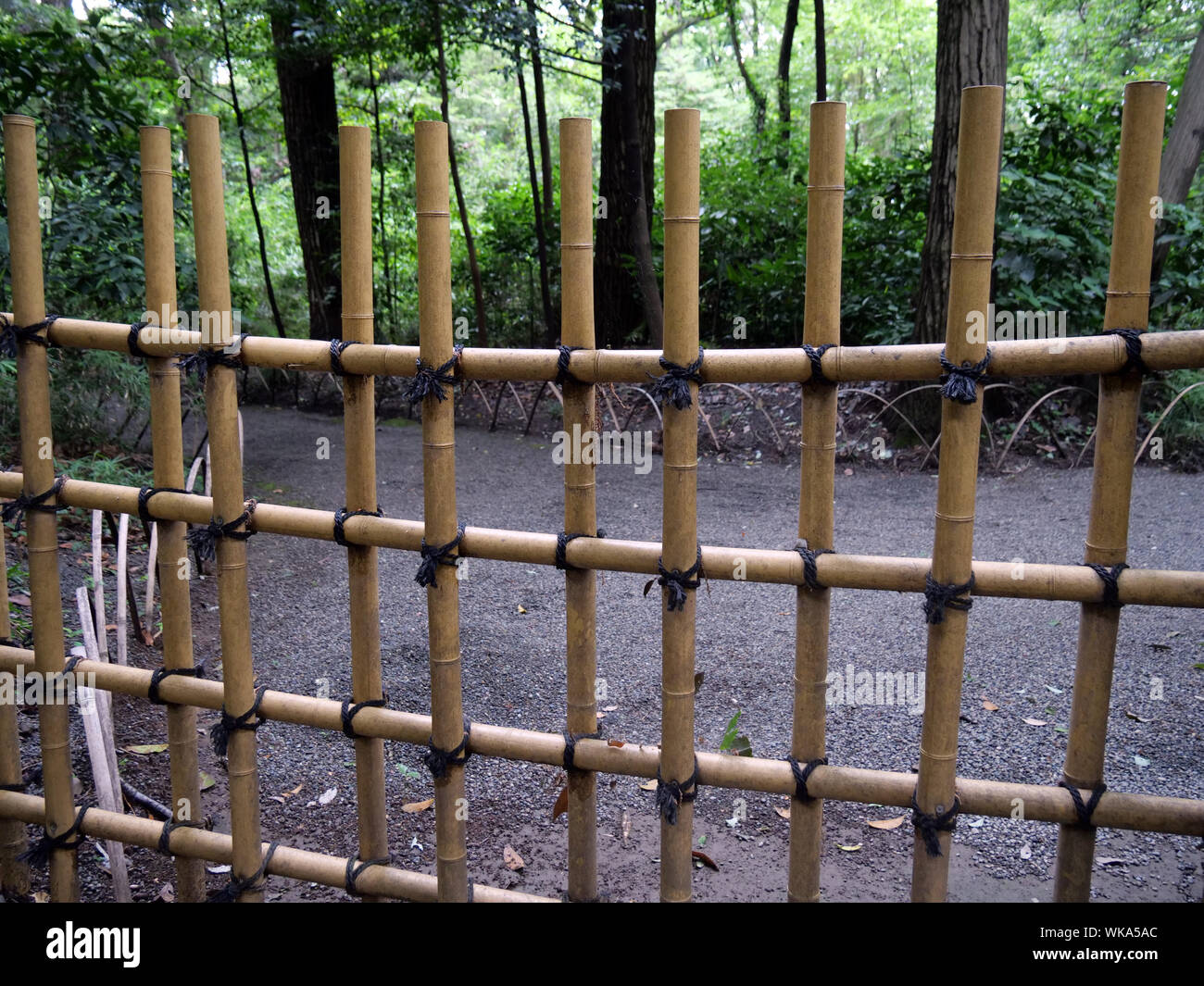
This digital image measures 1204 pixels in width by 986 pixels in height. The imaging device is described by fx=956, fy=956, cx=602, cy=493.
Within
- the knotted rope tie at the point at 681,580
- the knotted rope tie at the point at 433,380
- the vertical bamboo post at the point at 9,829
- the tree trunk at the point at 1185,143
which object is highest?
the tree trunk at the point at 1185,143

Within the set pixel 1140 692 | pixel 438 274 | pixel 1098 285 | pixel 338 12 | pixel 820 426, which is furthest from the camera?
pixel 338 12

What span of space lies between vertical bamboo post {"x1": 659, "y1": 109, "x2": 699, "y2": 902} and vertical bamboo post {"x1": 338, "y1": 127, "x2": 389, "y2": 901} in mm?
690

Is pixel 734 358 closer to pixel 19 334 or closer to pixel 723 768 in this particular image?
pixel 723 768

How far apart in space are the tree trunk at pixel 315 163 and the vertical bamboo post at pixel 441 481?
23.4ft

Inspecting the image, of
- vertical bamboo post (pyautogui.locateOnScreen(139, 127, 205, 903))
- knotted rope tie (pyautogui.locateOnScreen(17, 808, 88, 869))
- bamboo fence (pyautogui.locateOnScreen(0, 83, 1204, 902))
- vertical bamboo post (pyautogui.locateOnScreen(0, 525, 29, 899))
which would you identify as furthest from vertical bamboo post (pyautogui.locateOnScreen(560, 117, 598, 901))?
vertical bamboo post (pyautogui.locateOnScreen(0, 525, 29, 899))

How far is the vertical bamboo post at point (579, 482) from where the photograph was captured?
6.71 ft

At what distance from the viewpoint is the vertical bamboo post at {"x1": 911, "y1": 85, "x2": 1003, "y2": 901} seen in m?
1.73

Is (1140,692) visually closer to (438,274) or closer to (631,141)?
(438,274)

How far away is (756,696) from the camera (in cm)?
378

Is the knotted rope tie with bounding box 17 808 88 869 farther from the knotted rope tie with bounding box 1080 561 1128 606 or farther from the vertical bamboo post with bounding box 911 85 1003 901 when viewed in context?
the knotted rope tie with bounding box 1080 561 1128 606

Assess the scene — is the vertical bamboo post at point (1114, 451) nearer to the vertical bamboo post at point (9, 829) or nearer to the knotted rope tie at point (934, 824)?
the knotted rope tie at point (934, 824)

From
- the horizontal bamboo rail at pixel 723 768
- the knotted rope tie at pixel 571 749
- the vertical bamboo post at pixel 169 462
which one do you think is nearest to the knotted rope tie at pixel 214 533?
the vertical bamboo post at pixel 169 462
